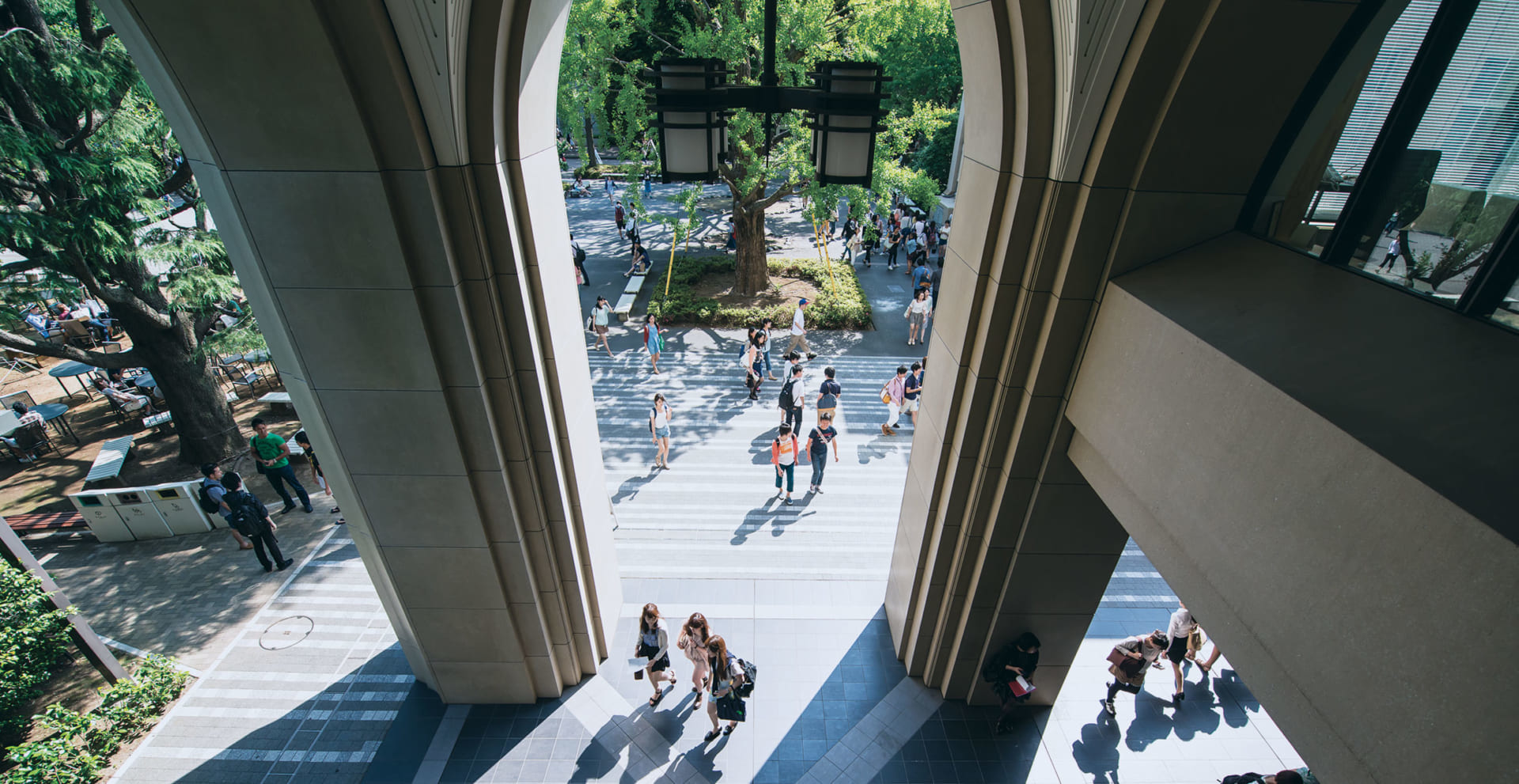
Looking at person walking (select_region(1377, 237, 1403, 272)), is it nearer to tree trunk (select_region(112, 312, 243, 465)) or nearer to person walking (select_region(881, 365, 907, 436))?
person walking (select_region(881, 365, 907, 436))

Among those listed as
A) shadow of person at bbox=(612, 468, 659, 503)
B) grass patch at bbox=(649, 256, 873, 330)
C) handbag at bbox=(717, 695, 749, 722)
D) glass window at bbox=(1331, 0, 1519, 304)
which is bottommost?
shadow of person at bbox=(612, 468, 659, 503)

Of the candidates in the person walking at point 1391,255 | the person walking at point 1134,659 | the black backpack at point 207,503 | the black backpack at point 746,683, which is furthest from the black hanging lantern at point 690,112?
the black backpack at point 207,503

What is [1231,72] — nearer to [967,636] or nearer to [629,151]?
Answer: [967,636]

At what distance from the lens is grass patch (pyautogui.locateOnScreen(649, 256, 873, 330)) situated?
16.9 metres

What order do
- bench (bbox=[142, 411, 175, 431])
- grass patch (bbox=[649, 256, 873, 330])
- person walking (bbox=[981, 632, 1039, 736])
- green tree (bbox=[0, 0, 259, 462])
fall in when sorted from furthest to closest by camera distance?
grass patch (bbox=[649, 256, 873, 330]), bench (bbox=[142, 411, 175, 431]), green tree (bbox=[0, 0, 259, 462]), person walking (bbox=[981, 632, 1039, 736])

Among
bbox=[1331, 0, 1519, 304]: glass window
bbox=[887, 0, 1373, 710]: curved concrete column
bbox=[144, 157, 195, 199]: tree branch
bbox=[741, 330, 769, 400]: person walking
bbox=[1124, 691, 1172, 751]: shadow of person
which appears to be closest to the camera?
bbox=[1331, 0, 1519, 304]: glass window

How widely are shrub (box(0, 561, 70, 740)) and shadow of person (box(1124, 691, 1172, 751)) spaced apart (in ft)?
40.4

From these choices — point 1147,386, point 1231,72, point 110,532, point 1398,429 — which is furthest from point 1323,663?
point 110,532

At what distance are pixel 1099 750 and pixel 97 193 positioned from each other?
15.5 metres

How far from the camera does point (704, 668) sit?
22.5ft

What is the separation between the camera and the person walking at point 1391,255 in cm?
338

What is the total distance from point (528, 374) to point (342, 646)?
5399 mm

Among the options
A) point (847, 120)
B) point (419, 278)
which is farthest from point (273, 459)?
point (847, 120)

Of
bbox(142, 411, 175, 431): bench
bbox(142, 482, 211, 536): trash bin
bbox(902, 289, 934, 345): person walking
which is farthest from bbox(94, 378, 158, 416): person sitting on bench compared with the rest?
bbox(902, 289, 934, 345): person walking
